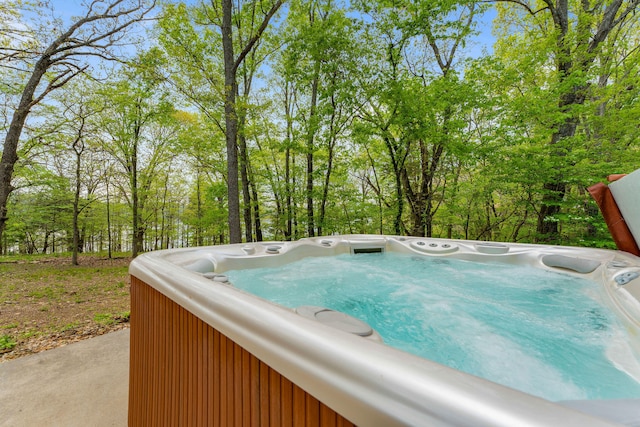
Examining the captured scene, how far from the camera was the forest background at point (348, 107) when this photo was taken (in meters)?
3.59

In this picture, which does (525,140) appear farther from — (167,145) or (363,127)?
(167,145)

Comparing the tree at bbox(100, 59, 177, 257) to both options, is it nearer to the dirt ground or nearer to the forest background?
the forest background

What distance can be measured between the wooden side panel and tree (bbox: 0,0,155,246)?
132 inches

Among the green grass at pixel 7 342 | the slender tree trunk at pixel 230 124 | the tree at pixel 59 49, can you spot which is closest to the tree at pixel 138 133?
the tree at pixel 59 49

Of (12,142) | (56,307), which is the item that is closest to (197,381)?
(56,307)

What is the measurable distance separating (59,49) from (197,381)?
15.4ft

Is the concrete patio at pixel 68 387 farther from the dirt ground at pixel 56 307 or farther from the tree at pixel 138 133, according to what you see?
the tree at pixel 138 133

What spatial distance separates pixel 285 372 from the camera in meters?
0.42

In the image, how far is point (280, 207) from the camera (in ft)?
21.4

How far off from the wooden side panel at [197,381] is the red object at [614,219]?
241 cm

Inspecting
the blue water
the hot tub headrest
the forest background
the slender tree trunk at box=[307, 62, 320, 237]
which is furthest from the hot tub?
the slender tree trunk at box=[307, 62, 320, 237]

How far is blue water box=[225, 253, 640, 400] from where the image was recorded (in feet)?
2.89

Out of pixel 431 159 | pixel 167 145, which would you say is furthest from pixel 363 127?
pixel 167 145

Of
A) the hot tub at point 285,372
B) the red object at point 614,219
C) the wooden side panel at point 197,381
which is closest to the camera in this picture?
the hot tub at point 285,372
